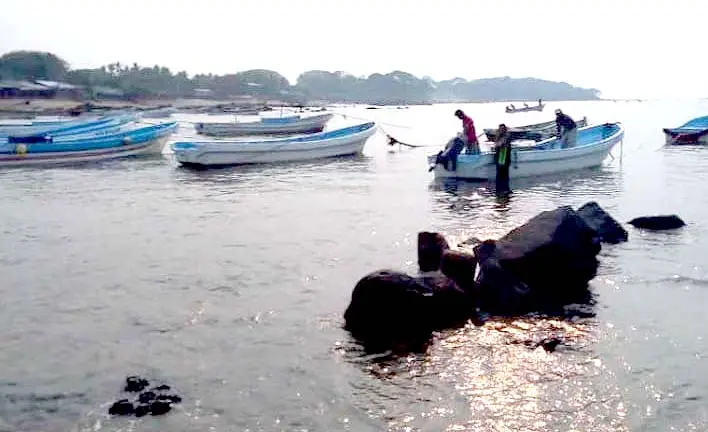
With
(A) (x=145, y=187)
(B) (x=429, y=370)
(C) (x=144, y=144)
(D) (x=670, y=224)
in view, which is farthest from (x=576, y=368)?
(C) (x=144, y=144)

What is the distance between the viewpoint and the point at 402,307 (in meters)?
9.38

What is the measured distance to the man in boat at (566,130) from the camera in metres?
27.9

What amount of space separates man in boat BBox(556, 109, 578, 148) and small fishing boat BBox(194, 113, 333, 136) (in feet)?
94.1

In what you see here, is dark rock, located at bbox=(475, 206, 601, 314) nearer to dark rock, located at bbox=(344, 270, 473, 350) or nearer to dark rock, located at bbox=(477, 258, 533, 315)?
dark rock, located at bbox=(477, 258, 533, 315)

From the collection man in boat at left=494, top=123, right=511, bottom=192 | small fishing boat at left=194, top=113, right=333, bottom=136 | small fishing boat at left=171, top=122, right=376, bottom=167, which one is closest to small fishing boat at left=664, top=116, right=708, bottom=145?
small fishing boat at left=171, top=122, right=376, bottom=167

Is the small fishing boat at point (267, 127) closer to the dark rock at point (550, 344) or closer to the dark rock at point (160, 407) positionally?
the dark rock at point (550, 344)

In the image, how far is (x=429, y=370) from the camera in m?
8.14

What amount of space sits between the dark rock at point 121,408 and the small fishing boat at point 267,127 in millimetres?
46319

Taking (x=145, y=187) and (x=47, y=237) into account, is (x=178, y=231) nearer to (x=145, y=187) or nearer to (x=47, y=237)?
(x=47, y=237)

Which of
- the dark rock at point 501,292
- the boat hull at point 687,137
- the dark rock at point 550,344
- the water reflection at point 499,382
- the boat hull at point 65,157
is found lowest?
the water reflection at point 499,382

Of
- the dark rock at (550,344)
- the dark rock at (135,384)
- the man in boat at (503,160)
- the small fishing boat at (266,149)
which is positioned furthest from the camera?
the small fishing boat at (266,149)

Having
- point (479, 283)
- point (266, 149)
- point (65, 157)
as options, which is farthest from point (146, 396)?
point (65, 157)

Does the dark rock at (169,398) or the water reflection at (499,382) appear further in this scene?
the dark rock at (169,398)

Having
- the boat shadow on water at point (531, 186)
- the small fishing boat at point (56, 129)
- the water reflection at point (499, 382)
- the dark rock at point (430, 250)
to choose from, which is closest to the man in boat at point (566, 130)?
the boat shadow on water at point (531, 186)
